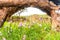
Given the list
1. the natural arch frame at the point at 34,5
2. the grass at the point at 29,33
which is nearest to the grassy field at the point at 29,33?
the grass at the point at 29,33

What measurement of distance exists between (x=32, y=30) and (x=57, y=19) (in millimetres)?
650

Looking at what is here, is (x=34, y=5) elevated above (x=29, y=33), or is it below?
above

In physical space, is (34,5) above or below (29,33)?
above

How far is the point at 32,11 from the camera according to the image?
10656mm

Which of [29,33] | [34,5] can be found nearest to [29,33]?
[29,33]

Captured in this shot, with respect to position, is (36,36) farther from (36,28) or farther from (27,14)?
(27,14)

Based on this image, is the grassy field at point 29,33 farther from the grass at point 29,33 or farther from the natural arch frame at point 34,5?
the natural arch frame at point 34,5

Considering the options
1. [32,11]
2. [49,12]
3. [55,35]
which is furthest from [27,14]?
[55,35]

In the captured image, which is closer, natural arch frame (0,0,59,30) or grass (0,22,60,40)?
grass (0,22,60,40)

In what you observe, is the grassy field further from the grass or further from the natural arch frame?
the natural arch frame

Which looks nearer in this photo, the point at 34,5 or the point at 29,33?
the point at 29,33

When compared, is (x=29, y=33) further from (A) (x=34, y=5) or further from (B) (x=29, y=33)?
(A) (x=34, y=5)

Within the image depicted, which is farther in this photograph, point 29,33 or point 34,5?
point 34,5

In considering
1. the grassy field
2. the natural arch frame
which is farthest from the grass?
the natural arch frame
